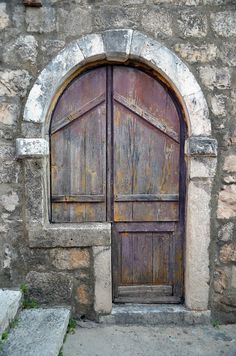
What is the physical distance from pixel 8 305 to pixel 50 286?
1.34 feet

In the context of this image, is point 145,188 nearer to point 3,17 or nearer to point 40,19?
point 40,19

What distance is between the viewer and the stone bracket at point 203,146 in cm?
272

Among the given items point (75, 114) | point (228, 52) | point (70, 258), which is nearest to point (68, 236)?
point (70, 258)

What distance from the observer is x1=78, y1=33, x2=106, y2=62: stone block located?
2680 millimetres

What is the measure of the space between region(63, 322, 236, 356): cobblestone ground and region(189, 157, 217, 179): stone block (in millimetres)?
1341

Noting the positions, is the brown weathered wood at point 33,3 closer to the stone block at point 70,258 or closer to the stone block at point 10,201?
the stone block at point 10,201

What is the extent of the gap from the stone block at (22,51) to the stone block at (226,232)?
2.14m

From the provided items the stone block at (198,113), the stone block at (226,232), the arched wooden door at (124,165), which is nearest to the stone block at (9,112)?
the arched wooden door at (124,165)

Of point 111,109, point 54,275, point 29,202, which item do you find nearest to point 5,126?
point 29,202

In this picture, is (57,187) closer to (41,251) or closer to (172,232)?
(41,251)

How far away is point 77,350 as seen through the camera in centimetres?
253

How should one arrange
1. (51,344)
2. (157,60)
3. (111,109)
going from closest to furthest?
(51,344), (157,60), (111,109)

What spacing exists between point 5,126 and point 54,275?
135cm

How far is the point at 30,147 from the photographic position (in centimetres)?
271
